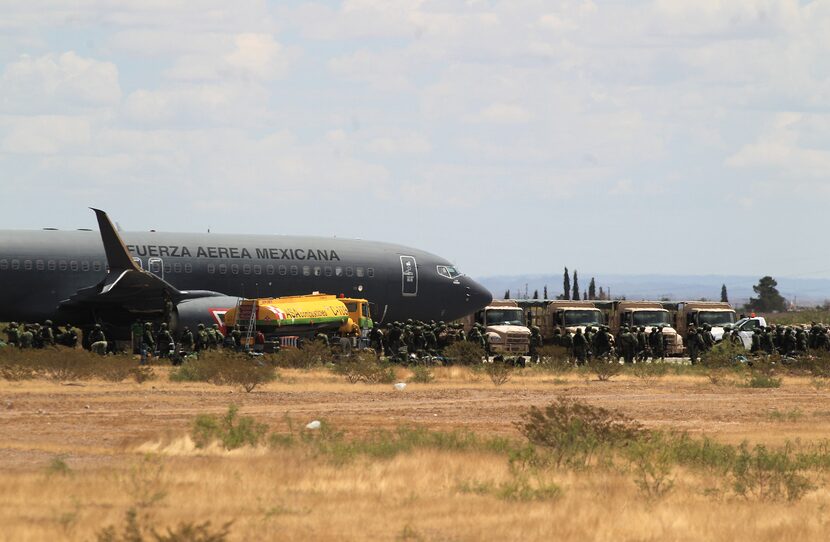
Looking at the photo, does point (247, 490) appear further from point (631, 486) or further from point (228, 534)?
point (631, 486)

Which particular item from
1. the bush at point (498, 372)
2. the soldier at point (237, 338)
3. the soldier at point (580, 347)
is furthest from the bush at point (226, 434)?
the soldier at point (580, 347)

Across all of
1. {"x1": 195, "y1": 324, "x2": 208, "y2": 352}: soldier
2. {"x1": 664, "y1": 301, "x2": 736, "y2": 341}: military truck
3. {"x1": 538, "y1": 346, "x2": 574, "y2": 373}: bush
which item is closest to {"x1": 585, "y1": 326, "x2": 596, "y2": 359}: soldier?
{"x1": 538, "y1": 346, "x2": 574, "y2": 373}: bush

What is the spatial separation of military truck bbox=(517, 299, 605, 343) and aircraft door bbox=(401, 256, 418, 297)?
5477mm

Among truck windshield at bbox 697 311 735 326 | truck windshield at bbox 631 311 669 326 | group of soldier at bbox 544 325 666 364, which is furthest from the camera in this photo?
truck windshield at bbox 697 311 735 326

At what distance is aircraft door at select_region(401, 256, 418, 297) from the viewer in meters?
48.7

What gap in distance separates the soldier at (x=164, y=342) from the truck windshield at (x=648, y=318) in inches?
792

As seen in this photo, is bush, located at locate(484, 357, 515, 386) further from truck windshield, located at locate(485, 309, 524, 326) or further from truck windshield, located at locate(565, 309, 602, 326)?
truck windshield, located at locate(565, 309, 602, 326)

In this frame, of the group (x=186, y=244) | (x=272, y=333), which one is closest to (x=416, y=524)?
(x=272, y=333)

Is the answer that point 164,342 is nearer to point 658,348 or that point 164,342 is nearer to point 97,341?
point 97,341

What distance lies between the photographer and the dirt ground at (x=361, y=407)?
2116 centimetres

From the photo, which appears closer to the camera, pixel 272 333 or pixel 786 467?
pixel 786 467

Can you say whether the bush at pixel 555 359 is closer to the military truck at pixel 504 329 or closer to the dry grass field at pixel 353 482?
the military truck at pixel 504 329

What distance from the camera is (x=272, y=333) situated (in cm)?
4044

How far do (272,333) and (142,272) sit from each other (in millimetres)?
4686
